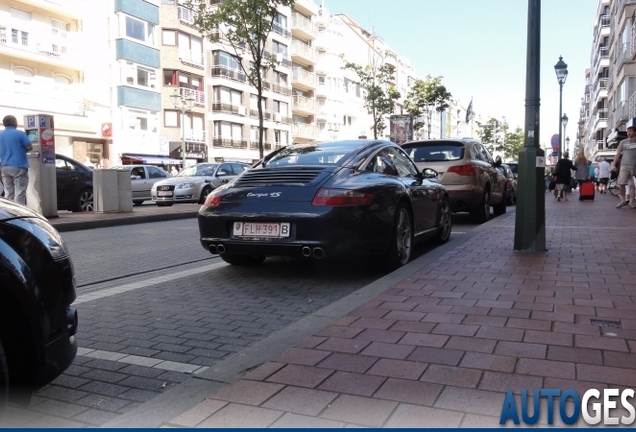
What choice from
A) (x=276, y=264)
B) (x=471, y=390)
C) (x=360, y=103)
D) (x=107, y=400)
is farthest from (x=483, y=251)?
(x=360, y=103)

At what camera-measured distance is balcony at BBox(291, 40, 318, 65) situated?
63.7 m

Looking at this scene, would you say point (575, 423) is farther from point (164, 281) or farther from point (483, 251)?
point (483, 251)

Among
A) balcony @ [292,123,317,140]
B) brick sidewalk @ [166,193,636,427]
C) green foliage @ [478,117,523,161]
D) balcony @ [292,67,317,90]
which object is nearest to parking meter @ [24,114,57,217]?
brick sidewalk @ [166,193,636,427]

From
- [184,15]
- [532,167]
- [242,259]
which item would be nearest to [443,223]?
[532,167]

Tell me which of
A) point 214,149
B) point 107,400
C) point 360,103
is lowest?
point 107,400

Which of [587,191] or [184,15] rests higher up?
[184,15]

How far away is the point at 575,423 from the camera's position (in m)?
2.47

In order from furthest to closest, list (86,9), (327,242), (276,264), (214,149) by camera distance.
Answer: (214,149) < (86,9) < (276,264) < (327,242)

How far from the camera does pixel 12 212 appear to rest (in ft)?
8.82

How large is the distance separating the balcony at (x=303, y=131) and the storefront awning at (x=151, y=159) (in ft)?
71.4

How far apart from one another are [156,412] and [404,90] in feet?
351

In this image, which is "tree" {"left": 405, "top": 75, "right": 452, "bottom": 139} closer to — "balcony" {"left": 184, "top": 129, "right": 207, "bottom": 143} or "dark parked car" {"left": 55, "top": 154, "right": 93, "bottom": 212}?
"balcony" {"left": 184, "top": 129, "right": 207, "bottom": 143}

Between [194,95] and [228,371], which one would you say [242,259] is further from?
[194,95]

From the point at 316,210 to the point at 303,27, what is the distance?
62223 millimetres
